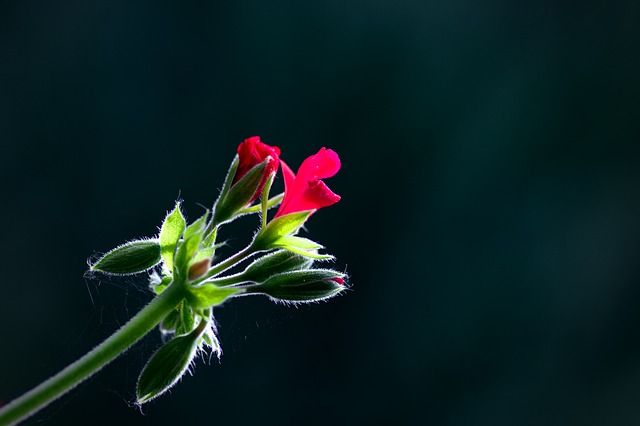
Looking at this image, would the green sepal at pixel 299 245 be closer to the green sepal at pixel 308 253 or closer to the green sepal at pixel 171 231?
the green sepal at pixel 308 253

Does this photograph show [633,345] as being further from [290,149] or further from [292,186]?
[292,186]

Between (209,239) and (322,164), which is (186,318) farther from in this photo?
(322,164)

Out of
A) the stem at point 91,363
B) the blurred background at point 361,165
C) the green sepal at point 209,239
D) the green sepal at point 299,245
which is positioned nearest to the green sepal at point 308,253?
the green sepal at point 299,245

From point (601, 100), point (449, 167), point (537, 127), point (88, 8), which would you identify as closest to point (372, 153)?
point (449, 167)

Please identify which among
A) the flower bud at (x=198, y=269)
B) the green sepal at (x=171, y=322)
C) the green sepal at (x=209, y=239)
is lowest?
the green sepal at (x=171, y=322)

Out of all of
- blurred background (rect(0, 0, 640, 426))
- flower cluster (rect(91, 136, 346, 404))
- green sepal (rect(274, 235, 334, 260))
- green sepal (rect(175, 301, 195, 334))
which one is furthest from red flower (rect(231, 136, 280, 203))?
blurred background (rect(0, 0, 640, 426))

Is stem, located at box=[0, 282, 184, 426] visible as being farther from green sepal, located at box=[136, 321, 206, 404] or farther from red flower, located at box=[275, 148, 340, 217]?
red flower, located at box=[275, 148, 340, 217]
